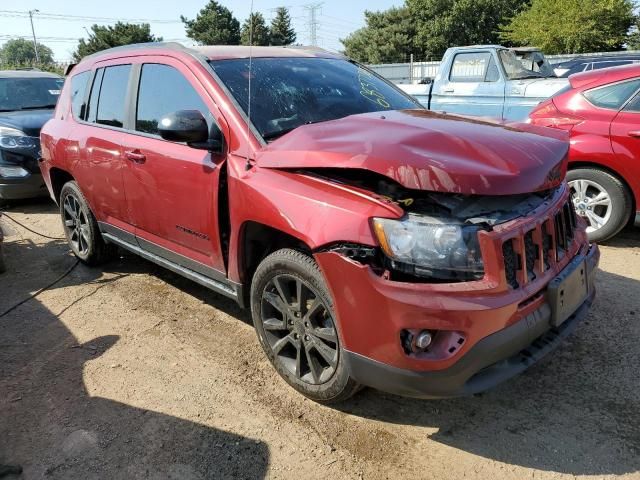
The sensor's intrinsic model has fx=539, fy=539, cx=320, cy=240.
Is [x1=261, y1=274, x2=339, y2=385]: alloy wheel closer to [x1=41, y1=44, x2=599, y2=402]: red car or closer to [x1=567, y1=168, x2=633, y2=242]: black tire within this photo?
[x1=41, y1=44, x2=599, y2=402]: red car

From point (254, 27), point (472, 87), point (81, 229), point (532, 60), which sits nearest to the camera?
point (254, 27)

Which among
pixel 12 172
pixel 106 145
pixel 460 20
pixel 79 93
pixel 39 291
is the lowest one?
pixel 39 291

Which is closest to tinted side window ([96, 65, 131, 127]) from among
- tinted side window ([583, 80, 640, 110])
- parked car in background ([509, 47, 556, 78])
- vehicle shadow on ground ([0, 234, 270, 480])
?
vehicle shadow on ground ([0, 234, 270, 480])

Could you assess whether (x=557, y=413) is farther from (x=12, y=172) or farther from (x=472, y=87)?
(x=12, y=172)

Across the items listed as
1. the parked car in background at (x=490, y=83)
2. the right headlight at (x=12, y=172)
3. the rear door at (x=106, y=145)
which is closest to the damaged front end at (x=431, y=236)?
the rear door at (x=106, y=145)

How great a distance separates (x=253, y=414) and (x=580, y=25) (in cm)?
3507

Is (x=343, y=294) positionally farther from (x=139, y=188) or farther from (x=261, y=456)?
(x=139, y=188)

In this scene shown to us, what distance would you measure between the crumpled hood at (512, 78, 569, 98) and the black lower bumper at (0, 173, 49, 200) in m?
7.00

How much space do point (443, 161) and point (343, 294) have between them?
719mm

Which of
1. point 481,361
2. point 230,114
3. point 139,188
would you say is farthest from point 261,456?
point 139,188

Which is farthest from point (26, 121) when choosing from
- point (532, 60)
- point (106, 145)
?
point (532, 60)

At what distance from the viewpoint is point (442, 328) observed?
219 cm

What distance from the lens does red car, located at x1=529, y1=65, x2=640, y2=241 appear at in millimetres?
4855

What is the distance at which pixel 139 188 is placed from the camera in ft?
12.3
